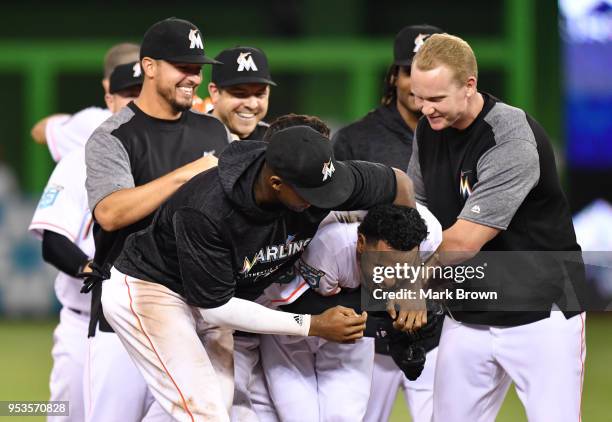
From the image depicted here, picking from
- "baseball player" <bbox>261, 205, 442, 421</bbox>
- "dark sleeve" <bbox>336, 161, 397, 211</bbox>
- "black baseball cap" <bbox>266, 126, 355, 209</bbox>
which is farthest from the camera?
"baseball player" <bbox>261, 205, 442, 421</bbox>

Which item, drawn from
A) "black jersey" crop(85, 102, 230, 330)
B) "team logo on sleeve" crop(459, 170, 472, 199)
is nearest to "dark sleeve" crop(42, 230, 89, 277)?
"black jersey" crop(85, 102, 230, 330)

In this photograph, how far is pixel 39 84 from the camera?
550 inches

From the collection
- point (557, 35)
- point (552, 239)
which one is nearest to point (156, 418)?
point (552, 239)

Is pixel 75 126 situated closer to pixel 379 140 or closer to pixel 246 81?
pixel 246 81

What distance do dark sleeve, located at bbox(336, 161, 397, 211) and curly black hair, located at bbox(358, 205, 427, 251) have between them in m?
0.06

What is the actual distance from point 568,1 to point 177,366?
8465 millimetres

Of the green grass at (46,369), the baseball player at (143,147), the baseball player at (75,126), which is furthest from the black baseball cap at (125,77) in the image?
the green grass at (46,369)

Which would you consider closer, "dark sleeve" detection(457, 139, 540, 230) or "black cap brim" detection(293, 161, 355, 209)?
"black cap brim" detection(293, 161, 355, 209)

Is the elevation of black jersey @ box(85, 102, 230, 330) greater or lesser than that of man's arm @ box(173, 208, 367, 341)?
greater

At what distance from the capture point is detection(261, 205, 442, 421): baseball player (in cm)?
463

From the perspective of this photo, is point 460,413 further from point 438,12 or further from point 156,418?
point 438,12

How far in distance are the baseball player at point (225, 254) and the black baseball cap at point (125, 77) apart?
1.53 meters

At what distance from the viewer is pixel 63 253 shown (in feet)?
18.5

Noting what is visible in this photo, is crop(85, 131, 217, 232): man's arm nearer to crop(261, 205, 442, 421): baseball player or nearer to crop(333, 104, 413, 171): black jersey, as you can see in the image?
crop(261, 205, 442, 421): baseball player
